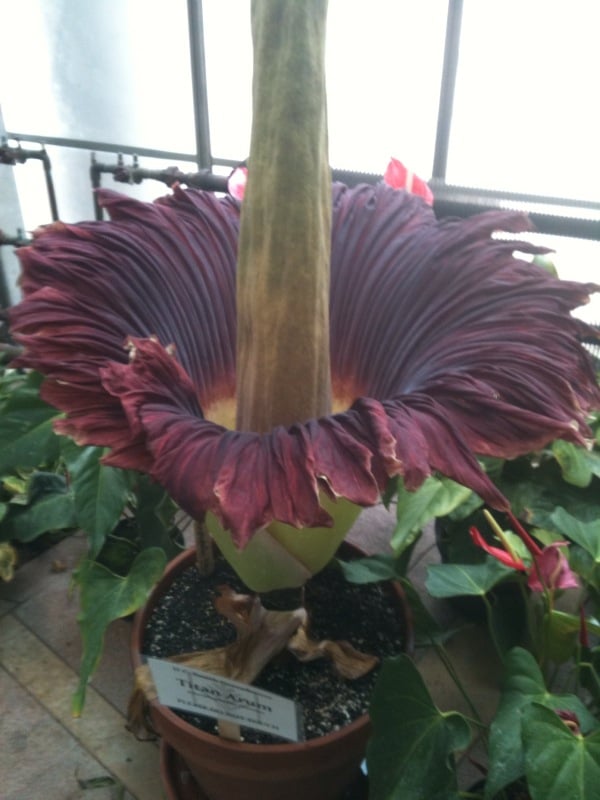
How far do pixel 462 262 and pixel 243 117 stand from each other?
1.56m

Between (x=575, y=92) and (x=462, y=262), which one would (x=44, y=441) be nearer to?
(x=462, y=262)

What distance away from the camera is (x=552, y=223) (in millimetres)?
1422

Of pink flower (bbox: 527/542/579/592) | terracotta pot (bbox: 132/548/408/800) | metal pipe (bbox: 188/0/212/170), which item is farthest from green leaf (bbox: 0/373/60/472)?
metal pipe (bbox: 188/0/212/170)

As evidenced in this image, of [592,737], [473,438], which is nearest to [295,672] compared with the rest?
[592,737]

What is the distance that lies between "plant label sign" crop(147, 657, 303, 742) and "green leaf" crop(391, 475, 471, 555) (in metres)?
0.28

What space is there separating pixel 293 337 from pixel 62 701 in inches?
31.7

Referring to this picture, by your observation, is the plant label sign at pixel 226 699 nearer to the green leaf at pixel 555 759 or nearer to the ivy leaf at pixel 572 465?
the green leaf at pixel 555 759

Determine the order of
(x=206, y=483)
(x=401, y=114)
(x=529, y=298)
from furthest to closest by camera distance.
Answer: (x=401, y=114) → (x=529, y=298) → (x=206, y=483)

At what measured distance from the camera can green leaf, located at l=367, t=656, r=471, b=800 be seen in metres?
0.62

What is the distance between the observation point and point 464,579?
0.79 m

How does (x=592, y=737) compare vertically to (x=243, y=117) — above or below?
below

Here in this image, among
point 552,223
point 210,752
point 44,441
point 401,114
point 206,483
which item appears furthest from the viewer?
point 401,114

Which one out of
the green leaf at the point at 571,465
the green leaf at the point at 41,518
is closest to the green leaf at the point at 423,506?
the green leaf at the point at 571,465

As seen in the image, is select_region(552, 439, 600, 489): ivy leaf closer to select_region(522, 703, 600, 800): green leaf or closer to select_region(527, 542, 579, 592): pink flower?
select_region(527, 542, 579, 592): pink flower
